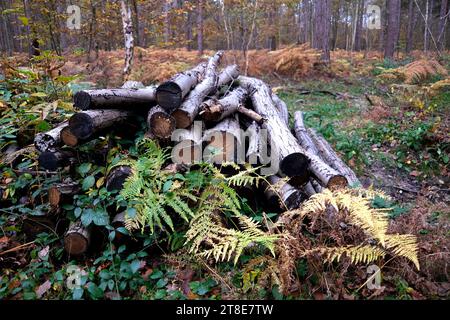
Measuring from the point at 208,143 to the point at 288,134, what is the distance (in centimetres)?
115

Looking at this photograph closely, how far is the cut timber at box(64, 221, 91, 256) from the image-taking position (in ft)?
10.4

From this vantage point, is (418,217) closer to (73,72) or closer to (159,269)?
(159,269)

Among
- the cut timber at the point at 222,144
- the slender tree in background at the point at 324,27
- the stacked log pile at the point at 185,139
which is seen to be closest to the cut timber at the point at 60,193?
the stacked log pile at the point at 185,139

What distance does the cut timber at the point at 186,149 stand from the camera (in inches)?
145

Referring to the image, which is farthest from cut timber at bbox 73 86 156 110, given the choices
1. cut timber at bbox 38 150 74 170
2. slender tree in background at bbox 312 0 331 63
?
slender tree in background at bbox 312 0 331 63

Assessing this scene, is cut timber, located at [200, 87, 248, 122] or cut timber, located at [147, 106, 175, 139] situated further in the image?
cut timber, located at [200, 87, 248, 122]

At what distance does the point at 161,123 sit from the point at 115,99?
2.36 ft

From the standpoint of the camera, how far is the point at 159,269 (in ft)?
10.4

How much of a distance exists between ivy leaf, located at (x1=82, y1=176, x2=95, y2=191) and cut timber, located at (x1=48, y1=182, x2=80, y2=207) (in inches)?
6.5

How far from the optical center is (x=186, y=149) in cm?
372

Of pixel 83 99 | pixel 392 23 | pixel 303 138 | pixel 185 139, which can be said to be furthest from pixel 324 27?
pixel 83 99

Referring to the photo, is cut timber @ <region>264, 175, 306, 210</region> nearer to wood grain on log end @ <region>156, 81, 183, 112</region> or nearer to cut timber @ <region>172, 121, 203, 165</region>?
cut timber @ <region>172, 121, 203, 165</region>
